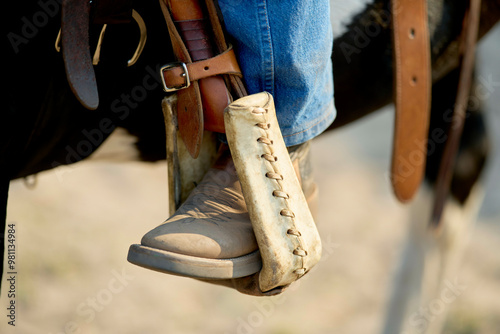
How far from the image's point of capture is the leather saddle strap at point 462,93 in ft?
4.30

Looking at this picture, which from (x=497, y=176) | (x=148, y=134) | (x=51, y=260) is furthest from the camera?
(x=497, y=176)

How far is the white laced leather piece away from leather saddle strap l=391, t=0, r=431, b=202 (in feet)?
1.88

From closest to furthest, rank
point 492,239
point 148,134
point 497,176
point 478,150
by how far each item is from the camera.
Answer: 1. point 148,134
2. point 478,150
3. point 492,239
4. point 497,176

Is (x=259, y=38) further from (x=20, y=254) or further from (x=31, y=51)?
(x=20, y=254)

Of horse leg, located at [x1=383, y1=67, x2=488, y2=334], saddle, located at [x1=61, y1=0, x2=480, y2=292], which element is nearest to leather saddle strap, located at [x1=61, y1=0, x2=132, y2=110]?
saddle, located at [x1=61, y1=0, x2=480, y2=292]

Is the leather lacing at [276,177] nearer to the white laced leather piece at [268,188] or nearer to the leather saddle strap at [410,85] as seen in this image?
the white laced leather piece at [268,188]

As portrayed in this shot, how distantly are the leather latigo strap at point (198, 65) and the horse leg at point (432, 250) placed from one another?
4.07ft

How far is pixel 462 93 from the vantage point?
145 cm

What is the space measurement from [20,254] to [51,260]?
17cm

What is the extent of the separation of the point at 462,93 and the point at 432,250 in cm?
77

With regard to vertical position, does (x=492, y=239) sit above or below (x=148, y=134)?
below

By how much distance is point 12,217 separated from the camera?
8.21 feet

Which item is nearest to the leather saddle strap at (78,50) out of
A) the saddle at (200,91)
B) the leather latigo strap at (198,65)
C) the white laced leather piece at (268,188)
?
the saddle at (200,91)

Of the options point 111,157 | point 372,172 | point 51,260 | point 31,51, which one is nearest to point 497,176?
point 372,172
